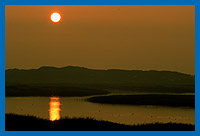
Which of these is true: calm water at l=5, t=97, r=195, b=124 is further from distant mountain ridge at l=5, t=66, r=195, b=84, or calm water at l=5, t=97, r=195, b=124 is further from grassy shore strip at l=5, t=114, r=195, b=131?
distant mountain ridge at l=5, t=66, r=195, b=84

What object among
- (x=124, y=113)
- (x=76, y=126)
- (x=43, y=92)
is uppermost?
(x=43, y=92)

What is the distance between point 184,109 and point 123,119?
1357cm

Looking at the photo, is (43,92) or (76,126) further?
(43,92)

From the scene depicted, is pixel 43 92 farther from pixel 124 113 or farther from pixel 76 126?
pixel 76 126

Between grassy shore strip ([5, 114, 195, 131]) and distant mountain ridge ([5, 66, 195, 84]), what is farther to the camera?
distant mountain ridge ([5, 66, 195, 84])

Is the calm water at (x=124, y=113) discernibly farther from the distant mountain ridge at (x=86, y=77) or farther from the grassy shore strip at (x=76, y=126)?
the distant mountain ridge at (x=86, y=77)

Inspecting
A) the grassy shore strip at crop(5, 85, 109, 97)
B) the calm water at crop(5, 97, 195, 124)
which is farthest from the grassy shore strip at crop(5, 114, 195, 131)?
the grassy shore strip at crop(5, 85, 109, 97)

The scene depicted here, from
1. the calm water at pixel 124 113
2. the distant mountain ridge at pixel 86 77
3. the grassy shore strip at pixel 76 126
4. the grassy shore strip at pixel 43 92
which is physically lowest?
the grassy shore strip at pixel 76 126

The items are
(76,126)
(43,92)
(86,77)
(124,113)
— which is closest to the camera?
(76,126)

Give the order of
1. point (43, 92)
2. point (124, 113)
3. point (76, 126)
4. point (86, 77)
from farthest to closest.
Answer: point (86, 77)
point (43, 92)
point (124, 113)
point (76, 126)

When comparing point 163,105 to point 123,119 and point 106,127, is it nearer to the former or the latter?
point 123,119

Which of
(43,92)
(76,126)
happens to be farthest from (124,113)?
(43,92)

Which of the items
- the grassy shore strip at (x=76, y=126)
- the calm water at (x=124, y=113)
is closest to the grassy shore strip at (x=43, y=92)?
the calm water at (x=124, y=113)

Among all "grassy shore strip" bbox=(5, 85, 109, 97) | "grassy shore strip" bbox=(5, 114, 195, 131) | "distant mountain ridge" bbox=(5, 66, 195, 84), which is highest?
"distant mountain ridge" bbox=(5, 66, 195, 84)
